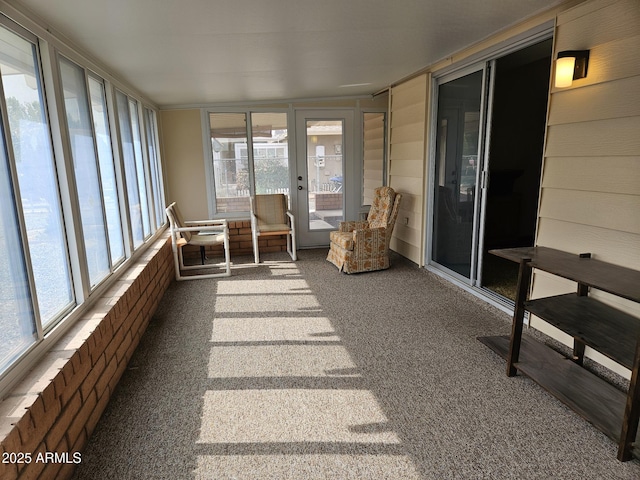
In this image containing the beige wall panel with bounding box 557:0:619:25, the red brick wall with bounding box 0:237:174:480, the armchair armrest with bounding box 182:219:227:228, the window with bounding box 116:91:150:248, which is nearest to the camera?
the red brick wall with bounding box 0:237:174:480

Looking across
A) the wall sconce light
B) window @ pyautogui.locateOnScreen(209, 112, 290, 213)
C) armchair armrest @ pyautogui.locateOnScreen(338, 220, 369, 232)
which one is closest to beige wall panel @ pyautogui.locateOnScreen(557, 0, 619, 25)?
the wall sconce light

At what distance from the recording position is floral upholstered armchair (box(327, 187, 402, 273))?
170 inches

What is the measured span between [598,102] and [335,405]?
2261 mm

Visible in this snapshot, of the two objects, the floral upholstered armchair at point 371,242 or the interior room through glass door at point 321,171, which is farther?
the interior room through glass door at point 321,171

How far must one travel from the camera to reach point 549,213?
259 cm

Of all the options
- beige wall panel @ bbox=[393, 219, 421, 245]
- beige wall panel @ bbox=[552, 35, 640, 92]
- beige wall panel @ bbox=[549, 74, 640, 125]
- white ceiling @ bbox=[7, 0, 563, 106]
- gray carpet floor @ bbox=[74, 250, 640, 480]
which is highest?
white ceiling @ bbox=[7, 0, 563, 106]

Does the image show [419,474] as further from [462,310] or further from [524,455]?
[462,310]

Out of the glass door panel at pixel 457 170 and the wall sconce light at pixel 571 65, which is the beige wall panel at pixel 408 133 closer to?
the glass door panel at pixel 457 170

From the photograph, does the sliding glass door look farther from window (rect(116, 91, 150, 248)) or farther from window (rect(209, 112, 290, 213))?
window (rect(116, 91, 150, 248))

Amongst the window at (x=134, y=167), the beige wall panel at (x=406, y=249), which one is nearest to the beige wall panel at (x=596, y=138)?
the beige wall panel at (x=406, y=249)

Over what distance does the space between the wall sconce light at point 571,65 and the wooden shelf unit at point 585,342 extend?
1041 mm

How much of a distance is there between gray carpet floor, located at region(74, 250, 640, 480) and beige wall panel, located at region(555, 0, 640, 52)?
76.7 inches

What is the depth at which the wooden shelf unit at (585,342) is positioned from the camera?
1651 mm

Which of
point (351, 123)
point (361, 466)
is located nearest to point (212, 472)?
point (361, 466)
